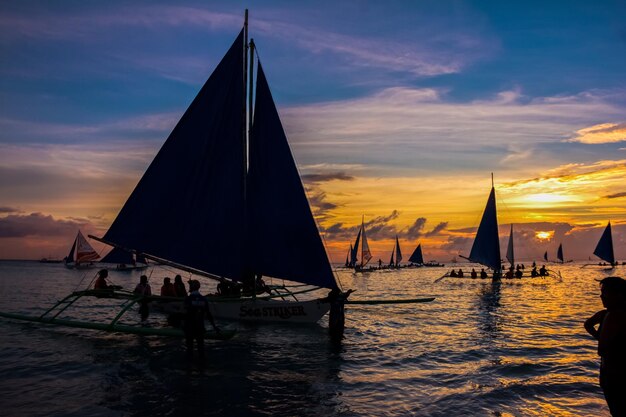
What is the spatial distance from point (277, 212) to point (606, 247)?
10762cm

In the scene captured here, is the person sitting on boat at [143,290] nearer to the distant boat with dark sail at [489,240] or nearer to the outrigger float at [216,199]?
the outrigger float at [216,199]

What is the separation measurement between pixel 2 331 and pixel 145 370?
12.1 m

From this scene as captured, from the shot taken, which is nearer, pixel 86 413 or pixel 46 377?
pixel 86 413

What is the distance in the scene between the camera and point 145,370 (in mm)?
13727

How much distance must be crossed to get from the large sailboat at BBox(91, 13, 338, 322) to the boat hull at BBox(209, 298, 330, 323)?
149 centimetres

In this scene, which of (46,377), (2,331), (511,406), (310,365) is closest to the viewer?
(511,406)

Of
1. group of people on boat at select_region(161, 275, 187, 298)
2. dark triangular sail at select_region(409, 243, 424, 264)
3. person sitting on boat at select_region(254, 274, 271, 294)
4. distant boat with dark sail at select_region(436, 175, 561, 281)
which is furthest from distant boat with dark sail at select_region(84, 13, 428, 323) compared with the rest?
dark triangular sail at select_region(409, 243, 424, 264)

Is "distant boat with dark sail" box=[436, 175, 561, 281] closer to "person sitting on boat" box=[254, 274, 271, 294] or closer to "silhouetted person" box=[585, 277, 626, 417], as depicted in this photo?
"person sitting on boat" box=[254, 274, 271, 294]

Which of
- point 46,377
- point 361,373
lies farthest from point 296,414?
point 46,377

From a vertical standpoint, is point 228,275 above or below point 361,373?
above

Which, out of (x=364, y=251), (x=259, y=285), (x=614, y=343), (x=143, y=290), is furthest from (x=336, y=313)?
(x=364, y=251)

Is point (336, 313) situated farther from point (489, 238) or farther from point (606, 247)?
point (606, 247)

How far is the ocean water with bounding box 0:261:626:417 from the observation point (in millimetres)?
10648

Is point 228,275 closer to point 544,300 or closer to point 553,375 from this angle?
point 553,375
